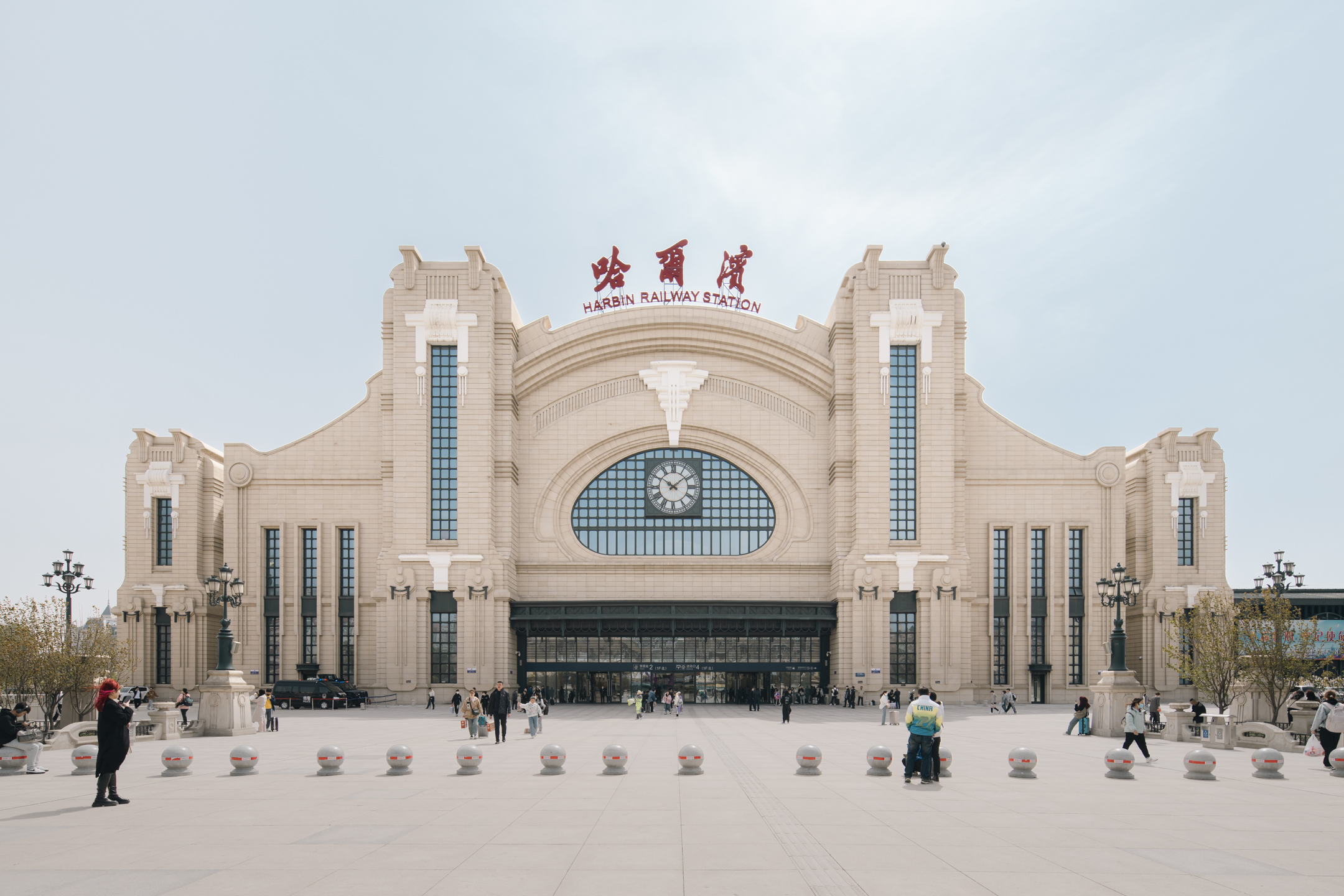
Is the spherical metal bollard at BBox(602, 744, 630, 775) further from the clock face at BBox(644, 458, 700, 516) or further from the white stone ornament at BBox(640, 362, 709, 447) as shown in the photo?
the white stone ornament at BBox(640, 362, 709, 447)

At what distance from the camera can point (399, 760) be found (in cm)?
1981

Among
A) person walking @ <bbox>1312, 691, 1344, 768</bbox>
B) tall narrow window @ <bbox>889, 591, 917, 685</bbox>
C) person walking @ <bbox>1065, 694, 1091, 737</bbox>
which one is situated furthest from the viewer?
tall narrow window @ <bbox>889, 591, 917, 685</bbox>

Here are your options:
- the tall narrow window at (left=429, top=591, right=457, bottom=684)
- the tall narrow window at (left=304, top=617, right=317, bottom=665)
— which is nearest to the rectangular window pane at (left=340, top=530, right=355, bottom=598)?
the tall narrow window at (left=304, top=617, right=317, bottom=665)

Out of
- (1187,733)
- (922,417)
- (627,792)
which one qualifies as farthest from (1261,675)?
(922,417)

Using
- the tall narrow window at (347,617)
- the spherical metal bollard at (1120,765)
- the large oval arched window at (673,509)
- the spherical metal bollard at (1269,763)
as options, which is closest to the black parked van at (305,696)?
the tall narrow window at (347,617)

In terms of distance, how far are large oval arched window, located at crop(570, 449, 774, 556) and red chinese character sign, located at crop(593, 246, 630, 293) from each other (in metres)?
11.5

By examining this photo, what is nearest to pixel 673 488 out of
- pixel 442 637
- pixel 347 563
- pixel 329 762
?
pixel 442 637

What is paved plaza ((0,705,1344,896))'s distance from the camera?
10.6 meters

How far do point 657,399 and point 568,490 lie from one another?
8.46 m

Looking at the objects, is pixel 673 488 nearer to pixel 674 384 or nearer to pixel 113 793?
pixel 674 384

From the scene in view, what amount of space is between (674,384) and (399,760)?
45908 mm

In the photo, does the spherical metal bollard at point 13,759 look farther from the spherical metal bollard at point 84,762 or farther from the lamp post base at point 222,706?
the lamp post base at point 222,706

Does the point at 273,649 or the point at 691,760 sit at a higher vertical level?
the point at 691,760

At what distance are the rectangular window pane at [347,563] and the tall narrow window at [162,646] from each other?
11720 millimetres
